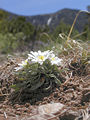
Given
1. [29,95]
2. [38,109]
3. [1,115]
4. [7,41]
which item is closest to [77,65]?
[29,95]

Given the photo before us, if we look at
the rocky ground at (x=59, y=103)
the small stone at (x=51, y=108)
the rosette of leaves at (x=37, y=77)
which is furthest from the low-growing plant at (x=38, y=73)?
the small stone at (x=51, y=108)

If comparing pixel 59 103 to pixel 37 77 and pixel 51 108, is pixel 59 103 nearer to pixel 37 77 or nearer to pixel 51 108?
pixel 51 108

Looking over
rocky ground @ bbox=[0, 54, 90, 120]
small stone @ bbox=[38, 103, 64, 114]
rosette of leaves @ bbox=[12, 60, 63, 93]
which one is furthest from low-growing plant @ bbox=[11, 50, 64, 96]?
small stone @ bbox=[38, 103, 64, 114]

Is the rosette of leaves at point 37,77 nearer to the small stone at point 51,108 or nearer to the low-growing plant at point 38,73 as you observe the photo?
the low-growing plant at point 38,73

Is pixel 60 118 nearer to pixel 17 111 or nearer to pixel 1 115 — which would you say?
pixel 17 111

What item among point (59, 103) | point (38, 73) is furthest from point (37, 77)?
point (59, 103)

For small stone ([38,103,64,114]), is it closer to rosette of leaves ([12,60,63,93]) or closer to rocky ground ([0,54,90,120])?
rocky ground ([0,54,90,120])
